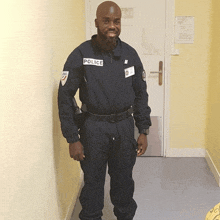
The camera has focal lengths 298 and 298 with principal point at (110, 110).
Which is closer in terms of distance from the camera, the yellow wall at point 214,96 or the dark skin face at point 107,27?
the dark skin face at point 107,27

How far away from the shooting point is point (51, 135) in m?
1.68

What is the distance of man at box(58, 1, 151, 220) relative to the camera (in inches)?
64.9

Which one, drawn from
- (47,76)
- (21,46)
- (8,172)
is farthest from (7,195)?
(47,76)

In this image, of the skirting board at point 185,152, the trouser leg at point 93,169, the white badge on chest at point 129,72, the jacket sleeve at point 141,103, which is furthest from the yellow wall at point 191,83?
the trouser leg at point 93,169

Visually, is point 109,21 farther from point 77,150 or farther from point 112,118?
point 77,150

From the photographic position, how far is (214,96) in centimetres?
306

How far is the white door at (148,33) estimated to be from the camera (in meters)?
3.18

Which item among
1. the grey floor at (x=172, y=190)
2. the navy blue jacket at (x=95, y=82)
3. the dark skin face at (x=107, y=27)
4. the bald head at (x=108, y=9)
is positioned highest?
the bald head at (x=108, y=9)

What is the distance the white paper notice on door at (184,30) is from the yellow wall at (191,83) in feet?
0.13

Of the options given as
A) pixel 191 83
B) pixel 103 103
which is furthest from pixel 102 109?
pixel 191 83

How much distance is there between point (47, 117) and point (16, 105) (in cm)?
45

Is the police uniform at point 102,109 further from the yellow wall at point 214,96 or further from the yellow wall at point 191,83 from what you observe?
the yellow wall at point 191,83

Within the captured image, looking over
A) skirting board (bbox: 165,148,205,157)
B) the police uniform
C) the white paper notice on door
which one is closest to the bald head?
the police uniform

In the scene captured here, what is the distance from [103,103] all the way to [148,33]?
1.79 metres
